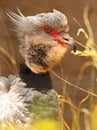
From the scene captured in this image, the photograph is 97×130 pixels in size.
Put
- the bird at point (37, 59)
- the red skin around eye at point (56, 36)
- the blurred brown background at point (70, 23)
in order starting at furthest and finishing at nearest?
1. the blurred brown background at point (70, 23)
2. the red skin around eye at point (56, 36)
3. the bird at point (37, 59)

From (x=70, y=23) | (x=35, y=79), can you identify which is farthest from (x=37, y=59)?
(x=70, y=23)

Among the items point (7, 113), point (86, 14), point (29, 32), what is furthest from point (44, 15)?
point (86, 14)

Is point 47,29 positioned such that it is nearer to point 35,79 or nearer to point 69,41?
point 69,41

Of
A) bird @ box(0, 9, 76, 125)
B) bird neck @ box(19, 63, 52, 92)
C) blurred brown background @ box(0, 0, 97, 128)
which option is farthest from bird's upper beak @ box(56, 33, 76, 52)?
blurred brown background @ box(0, 0, 97, 128)

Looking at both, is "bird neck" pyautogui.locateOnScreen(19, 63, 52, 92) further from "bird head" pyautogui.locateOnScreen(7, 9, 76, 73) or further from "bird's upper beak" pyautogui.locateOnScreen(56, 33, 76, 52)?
"bird's upper beak" pyautogui.locateOnScreen(56, 33, 76, 52)

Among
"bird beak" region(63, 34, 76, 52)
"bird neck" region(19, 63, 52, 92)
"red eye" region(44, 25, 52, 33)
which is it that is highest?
"red eye" region(44, 25, 52, 33)

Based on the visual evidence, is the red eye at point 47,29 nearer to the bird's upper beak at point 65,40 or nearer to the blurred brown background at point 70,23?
the bird's upper beak at point 65,40

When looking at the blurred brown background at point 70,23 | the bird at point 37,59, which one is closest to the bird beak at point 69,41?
the bird at point 37,59
